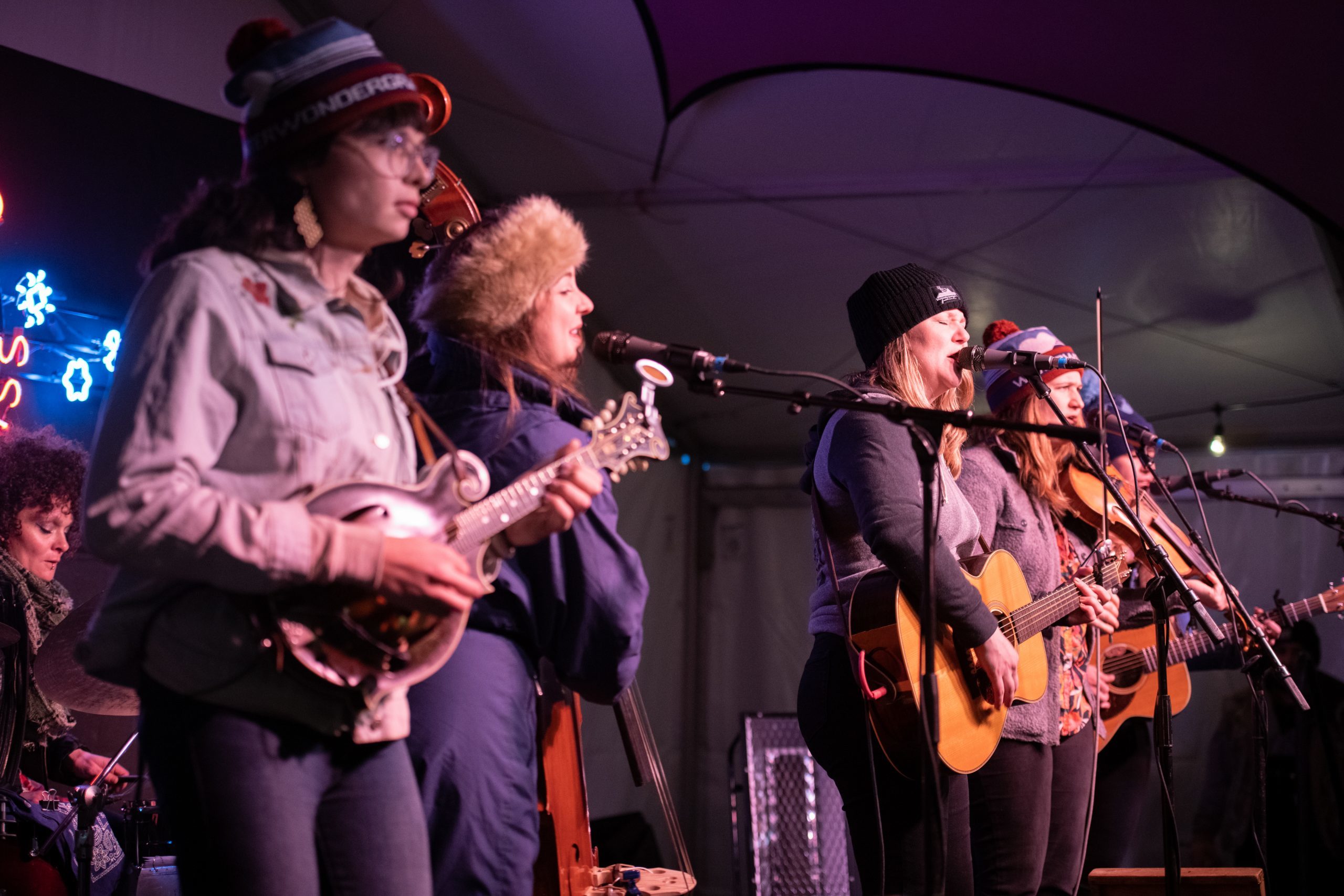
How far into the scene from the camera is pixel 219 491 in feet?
4.80

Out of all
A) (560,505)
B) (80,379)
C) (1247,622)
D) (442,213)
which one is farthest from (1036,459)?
(80,379)

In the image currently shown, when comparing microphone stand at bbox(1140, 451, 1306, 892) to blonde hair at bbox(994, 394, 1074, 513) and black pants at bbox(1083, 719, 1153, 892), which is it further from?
black pants at bbox(1083, 719, 1153, 892)

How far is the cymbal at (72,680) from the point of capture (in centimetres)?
311

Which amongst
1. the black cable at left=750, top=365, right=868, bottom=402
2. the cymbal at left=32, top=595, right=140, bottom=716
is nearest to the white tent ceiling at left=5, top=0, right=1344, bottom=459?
the cymbal at left=32, top=595, right=140, bottom=716

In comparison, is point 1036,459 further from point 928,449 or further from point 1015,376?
point 928,449

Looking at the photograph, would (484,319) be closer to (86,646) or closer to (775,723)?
(86,646)

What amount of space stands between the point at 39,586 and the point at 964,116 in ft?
14.2

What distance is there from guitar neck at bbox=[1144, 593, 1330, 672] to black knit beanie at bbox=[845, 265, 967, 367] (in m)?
1.72

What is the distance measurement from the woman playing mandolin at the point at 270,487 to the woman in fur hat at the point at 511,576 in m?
0.22

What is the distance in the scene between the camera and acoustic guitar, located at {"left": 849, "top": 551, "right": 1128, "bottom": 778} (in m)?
2.56

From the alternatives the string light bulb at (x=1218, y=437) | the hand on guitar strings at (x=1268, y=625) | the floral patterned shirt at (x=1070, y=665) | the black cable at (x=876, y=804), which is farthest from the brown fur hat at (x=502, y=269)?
the string light bulb at (x=1218, y=437)

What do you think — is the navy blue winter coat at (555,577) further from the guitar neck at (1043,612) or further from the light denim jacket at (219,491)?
the guitar neck at (1043,612)

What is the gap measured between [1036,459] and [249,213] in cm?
266

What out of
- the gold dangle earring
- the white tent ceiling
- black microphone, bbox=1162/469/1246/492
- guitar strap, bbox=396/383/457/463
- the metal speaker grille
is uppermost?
the white tent ceiling
